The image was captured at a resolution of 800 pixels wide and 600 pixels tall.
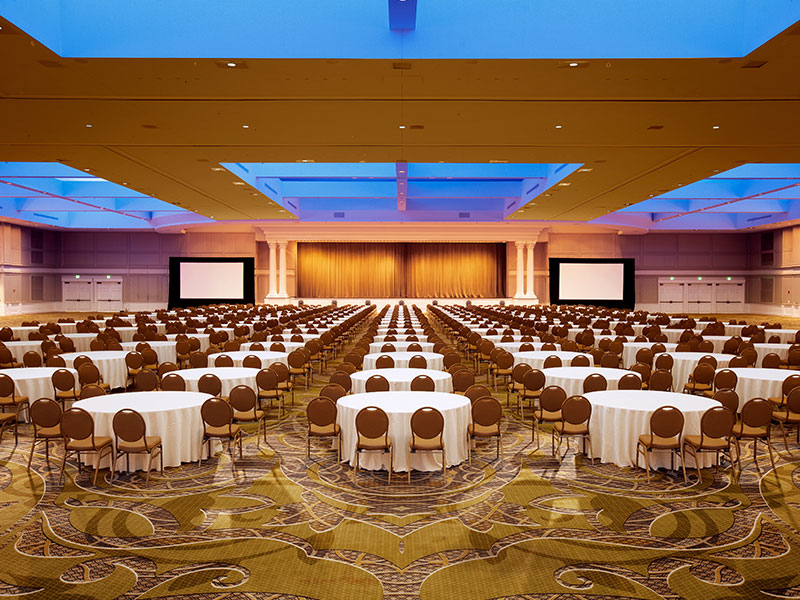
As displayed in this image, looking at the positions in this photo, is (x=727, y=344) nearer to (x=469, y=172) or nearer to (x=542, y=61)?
(x=542, y=61)

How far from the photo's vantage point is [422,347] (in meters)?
13.4

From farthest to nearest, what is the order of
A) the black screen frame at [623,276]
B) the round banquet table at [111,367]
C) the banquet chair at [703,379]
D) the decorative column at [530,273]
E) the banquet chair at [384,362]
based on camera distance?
the black screen frame at [623,276] → the decorative column at [530,273] → the round banquet table at [111,367] → the banquet chair at [384,362] → the banquet chair at [703,379]

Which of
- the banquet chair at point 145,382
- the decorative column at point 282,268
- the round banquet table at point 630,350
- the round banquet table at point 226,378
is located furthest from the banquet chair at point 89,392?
the decorative column at point 282,268

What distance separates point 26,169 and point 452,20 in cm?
1636

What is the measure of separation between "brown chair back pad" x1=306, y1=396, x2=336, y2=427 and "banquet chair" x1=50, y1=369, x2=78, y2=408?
4024 millimetres

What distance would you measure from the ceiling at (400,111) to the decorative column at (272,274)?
19.5 m

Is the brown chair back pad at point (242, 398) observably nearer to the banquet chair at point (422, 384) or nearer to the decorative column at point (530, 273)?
the banquet chair at point (422, 384)

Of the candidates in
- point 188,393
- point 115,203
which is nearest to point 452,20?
point 188,393

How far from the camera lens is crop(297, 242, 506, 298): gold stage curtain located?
142 feet

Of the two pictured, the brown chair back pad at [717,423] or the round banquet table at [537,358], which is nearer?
the brown chair back pad at [717,423]

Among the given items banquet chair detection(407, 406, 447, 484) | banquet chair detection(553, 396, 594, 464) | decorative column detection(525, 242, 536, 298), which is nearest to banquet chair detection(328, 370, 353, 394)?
banquet chair detection(407, 406, 447, 484)

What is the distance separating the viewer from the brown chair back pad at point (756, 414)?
6957mm

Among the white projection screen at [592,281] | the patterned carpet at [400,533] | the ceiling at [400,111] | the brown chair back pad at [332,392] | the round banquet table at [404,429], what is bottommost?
the patterned carpet at [400,533]

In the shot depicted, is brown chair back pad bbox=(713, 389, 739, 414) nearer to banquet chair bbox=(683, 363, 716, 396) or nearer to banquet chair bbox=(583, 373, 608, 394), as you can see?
banquet chair bbox=(583, 373, 608, 394)
